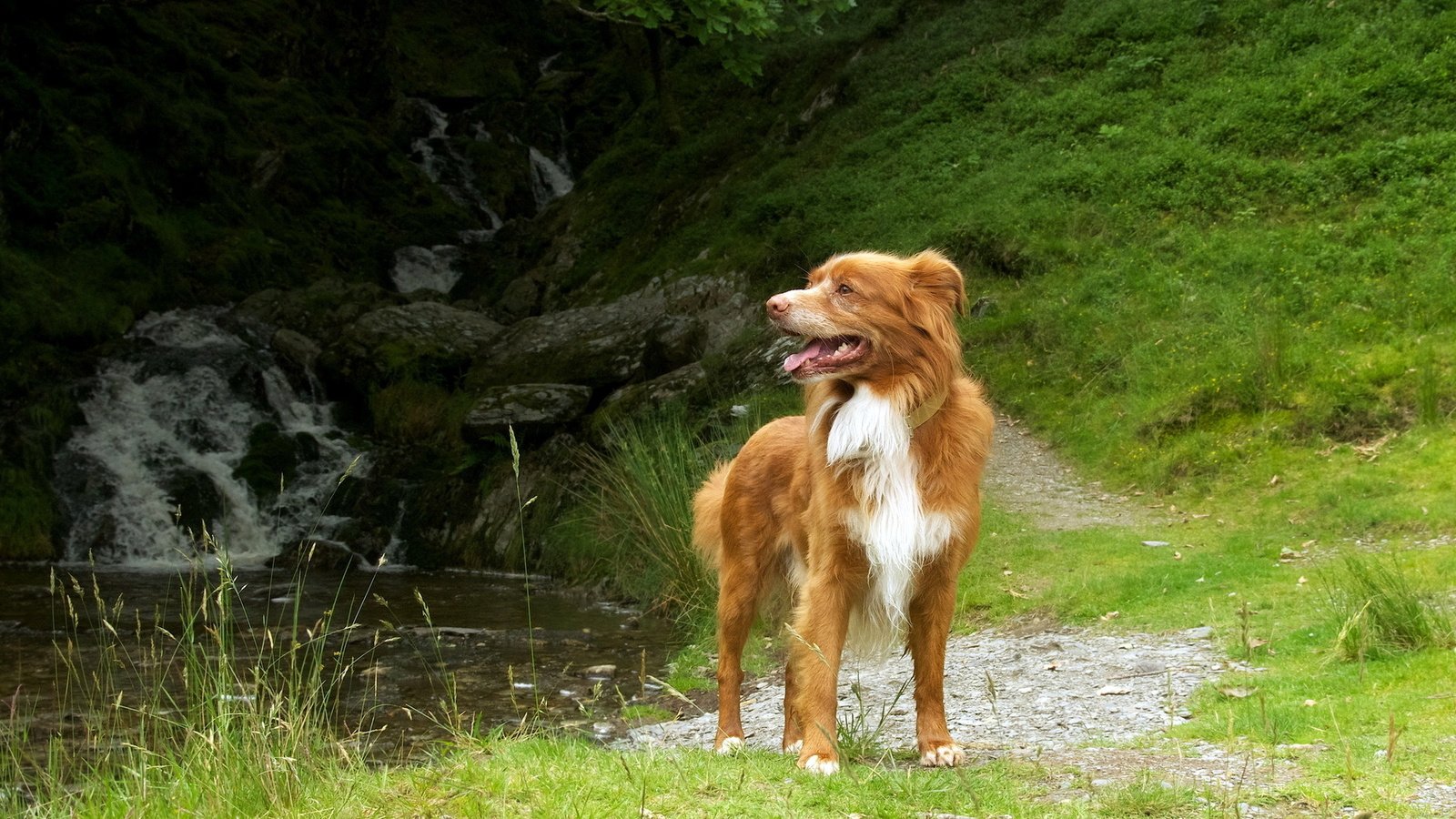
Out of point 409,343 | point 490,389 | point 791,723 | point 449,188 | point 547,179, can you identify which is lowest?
point 791,723

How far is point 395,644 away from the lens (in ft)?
34.4

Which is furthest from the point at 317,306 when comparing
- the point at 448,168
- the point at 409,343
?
the point at 448,168

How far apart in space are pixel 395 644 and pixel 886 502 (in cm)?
648

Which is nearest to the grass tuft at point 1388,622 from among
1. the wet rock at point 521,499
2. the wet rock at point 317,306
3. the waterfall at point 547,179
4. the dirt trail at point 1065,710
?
the dirt trail at point 1065,710

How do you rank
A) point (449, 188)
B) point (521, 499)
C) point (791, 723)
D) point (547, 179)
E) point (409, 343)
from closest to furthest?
point (791, 723), point (521, 499), point (409, 343), point (449, 188), point (547, 179)

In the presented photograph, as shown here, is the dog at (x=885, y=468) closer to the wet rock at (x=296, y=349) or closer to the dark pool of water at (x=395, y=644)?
the dark pool of water at (x=395, y=644)

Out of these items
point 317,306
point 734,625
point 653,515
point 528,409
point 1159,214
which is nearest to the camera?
point 734,625

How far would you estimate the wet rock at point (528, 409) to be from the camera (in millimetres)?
15836

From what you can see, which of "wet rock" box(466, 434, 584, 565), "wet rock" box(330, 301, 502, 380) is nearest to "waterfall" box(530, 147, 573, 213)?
"wet rock" box(330, 301, 502, 380)

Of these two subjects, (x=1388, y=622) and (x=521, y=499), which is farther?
(x=521, y=499)

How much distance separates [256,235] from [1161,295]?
1637 centimetres

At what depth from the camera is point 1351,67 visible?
16234 millimetres

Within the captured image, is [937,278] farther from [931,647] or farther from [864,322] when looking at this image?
[931,647]

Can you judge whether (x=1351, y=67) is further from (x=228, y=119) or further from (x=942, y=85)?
(x=228, y=119)
